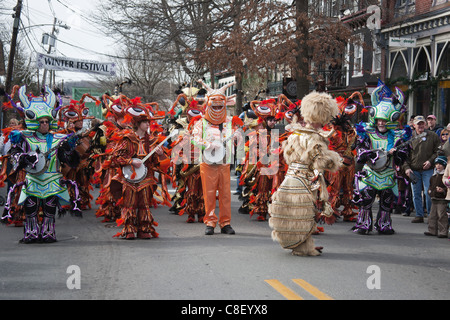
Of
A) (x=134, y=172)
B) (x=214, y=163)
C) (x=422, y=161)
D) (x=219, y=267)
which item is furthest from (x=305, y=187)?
(x=422, y=161)

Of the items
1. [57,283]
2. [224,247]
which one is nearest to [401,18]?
[224,247]

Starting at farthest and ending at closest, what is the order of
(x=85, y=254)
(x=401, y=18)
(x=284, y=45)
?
(x=401, y=18), (x=284, y=45), (x=85, y=254)

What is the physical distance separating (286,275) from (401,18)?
2094 cm

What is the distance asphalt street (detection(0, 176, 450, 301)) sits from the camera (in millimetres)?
6089

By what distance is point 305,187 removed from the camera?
26.0ft

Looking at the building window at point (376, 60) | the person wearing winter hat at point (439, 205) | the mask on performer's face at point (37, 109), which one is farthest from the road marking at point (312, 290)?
the building window at point (376, 60)

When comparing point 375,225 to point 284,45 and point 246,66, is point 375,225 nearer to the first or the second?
point 284,45

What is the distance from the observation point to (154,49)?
24281 millimetres

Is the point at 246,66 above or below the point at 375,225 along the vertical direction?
above

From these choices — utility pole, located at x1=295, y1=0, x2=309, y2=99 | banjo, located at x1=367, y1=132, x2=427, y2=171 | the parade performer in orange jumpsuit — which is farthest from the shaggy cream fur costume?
utility pole, located at x1=295, y1=0, x2=309, y2=99

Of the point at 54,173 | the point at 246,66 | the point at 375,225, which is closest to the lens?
the point at 54,173

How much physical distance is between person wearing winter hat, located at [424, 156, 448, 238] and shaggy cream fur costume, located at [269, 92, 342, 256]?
10.2ft

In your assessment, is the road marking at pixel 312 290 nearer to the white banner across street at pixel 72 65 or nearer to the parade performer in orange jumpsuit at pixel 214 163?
the parade performer in orange jumpsuit at pixel 214 163

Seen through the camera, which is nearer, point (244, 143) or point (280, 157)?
point (280, 157)
